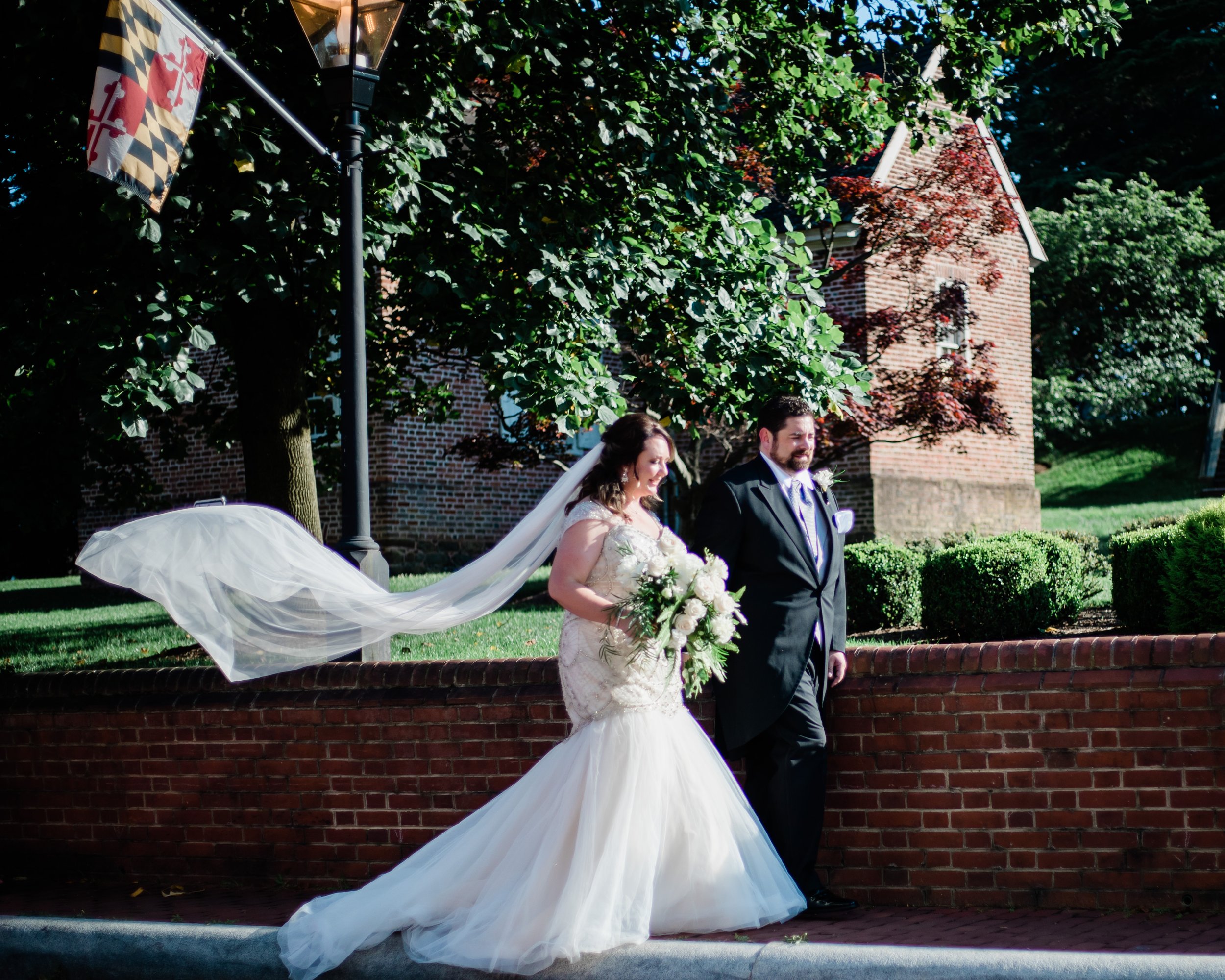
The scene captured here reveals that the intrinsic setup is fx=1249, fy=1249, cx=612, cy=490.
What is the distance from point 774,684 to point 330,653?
2.18m

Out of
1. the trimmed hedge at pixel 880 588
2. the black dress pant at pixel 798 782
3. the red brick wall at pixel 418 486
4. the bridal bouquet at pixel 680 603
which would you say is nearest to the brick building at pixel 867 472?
the red brick wall at pixel 418 486

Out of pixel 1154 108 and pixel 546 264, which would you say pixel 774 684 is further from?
pixel 1154 108

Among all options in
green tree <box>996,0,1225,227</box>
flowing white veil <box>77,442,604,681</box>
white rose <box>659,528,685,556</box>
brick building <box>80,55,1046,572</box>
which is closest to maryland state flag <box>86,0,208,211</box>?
flowing white veil <box>77,442,604,681</box>

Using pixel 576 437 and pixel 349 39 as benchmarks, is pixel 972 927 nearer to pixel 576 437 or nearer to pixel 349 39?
pixel 349 39

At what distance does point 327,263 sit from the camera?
27.3 feet

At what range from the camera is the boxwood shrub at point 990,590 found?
8.86 meters

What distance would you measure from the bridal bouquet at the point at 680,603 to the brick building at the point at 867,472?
12565mm

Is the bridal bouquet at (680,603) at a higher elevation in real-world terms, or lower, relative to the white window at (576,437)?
lower

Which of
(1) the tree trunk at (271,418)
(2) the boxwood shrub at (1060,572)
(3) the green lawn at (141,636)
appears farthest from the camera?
(3) the green lawn at (141,636)

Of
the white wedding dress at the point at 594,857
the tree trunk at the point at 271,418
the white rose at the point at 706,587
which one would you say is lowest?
the white wedding dress at the point at 594,857

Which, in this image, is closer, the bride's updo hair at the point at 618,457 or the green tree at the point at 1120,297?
the bride's updo hair at the point at 618,457

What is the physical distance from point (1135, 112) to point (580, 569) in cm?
3518

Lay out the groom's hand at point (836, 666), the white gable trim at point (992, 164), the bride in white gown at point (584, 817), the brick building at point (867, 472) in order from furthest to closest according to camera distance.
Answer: the brick building at point (867, 472) → the white gable trim at point (992, 164) → the groom's hand at point (836, 666) → the bride in white gown at point (584, 817)

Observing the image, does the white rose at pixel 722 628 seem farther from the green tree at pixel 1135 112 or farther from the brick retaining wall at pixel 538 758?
the green tree at pixel 1135 112
